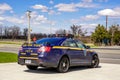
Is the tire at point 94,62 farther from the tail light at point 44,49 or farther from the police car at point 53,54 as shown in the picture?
the tail light at point 44,49

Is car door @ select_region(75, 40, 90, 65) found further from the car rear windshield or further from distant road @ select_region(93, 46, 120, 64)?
distant road @ select_region(93, 46, 120, 64)

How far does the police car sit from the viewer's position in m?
11.9

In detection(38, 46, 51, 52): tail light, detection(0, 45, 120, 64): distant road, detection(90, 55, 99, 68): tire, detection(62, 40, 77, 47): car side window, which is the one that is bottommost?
detection(0, 45, 120, 64): distant road

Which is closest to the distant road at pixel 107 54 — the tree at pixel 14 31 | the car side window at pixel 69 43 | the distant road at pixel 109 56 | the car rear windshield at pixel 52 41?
the distant road at pixel 109 56

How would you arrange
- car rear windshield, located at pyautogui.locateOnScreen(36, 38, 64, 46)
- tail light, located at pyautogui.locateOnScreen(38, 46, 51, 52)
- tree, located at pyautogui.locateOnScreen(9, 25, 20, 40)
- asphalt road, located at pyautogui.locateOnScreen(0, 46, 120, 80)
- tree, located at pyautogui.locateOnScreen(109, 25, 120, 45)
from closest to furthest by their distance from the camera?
asphalt road, located at pyautogui.locateOnScreen(0, 46, 120, 80) → tail light, located at pyautogui.locateOnScreen(38, 46, 51, 52) → car rear windshield, located at pyautogui.locateOnScreen(36, 38, 64, 46) → tree, located at pyautogui.locateOnScreen(109, 25, 120, 45) → tree, located at pyautogui.locateOnScreen(9, 25, 20, 40)

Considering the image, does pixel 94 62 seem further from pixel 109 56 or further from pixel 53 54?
pixel 109 56

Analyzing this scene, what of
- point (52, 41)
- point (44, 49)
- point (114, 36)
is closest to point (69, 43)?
point (52, 41)

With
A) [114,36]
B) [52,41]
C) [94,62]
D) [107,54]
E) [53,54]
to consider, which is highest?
[114,36]

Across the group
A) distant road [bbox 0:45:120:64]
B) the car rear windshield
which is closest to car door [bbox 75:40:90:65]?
the car rear windshield

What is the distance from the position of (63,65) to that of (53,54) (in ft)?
2.81

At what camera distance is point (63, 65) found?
1265cm

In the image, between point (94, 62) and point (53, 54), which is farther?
point (94, 62)

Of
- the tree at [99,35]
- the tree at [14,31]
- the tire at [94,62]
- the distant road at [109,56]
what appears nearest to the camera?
the tire at [94,62]

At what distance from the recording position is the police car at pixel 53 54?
470 inches
